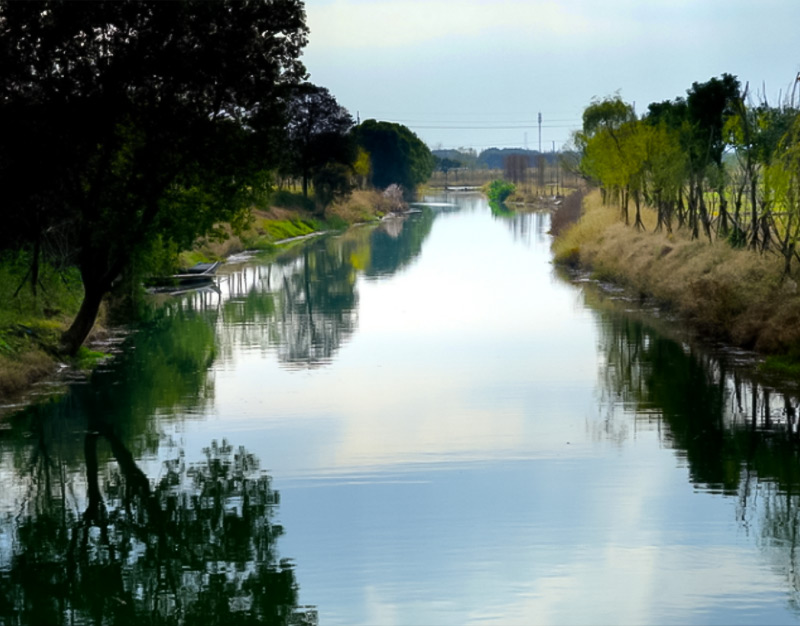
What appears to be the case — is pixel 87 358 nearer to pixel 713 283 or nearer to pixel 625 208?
pixel 713 283

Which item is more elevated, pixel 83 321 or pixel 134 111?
pixel 134 111

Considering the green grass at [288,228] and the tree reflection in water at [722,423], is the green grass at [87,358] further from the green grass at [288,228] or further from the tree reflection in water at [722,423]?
the green grass at [288,228]

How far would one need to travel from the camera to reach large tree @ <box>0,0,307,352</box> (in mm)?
19938

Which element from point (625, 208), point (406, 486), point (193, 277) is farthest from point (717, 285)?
point (625, 208)

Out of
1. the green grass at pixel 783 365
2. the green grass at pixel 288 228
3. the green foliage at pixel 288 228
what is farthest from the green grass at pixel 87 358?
the green foliage at pixel 288 228

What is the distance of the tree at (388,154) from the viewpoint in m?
121

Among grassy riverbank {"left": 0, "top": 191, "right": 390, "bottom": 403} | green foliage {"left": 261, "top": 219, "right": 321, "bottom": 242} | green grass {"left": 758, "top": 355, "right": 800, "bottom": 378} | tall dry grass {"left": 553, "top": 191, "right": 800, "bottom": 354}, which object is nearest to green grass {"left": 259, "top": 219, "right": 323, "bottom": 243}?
green foliage {"left": 261, "top": 219, "right": 321, "bottom": 242}

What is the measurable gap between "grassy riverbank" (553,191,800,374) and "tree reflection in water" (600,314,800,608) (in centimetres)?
94

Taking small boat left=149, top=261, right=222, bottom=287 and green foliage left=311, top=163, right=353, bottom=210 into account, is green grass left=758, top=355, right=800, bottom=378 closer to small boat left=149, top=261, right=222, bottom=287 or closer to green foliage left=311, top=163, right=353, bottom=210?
small boat left=149, top=261, right=222, bottom=287

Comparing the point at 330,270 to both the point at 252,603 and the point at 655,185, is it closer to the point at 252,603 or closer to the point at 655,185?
the point at 655,185

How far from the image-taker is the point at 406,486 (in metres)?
15.2

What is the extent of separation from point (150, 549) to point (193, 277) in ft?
95.5

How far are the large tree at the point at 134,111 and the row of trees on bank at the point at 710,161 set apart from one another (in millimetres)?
9602

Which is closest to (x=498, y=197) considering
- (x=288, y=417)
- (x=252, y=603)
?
(x=288, y=417)
